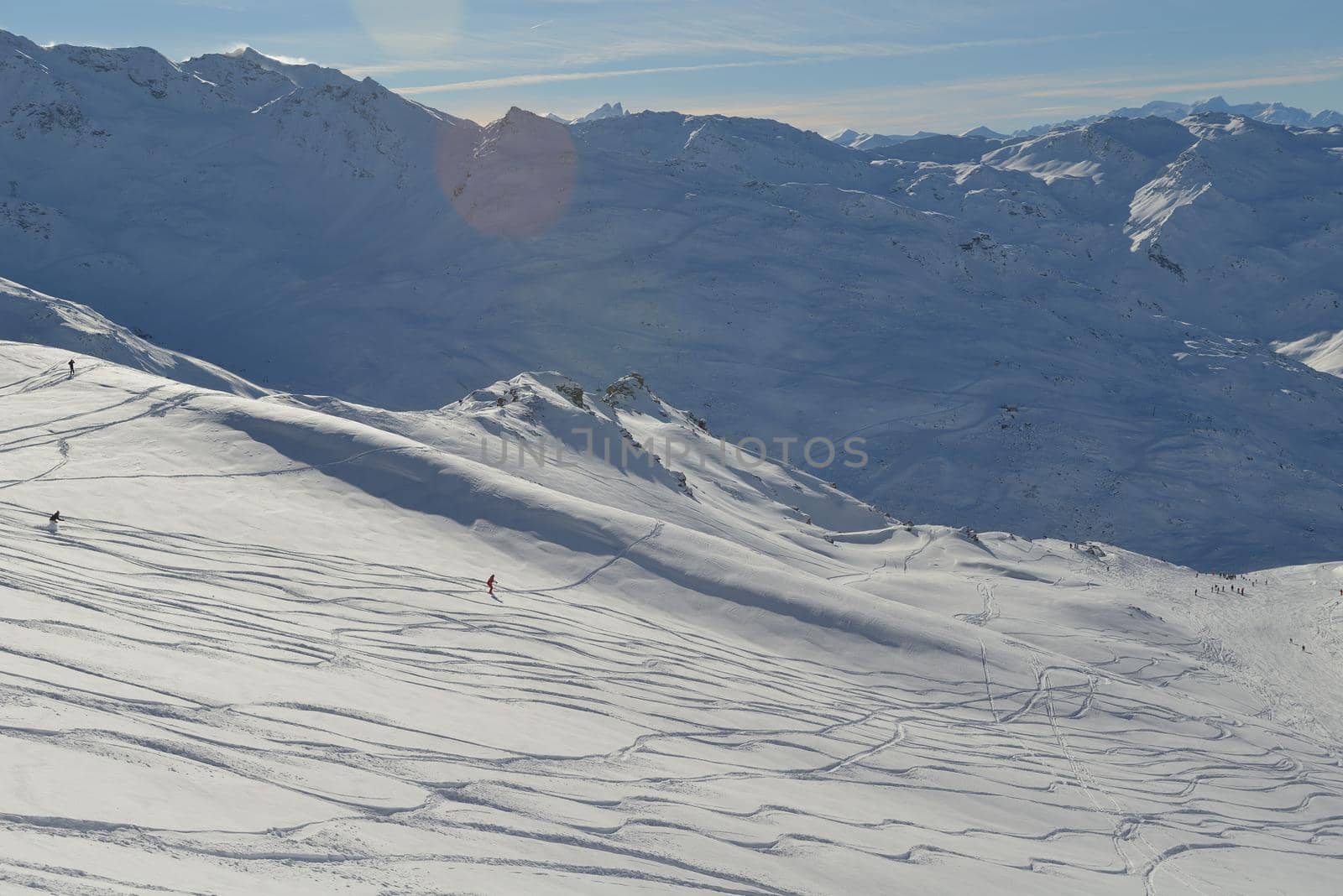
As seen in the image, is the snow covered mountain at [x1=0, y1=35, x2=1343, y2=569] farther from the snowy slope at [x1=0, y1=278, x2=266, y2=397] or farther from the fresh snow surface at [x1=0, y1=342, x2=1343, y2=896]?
the fresh snow surface at [x1=0, y1=342, x2=1343, y2=896]

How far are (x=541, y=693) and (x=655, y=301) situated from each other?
57579mm

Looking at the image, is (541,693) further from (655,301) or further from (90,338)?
(655,301)

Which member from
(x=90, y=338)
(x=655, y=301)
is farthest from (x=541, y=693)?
(x=655, y=301)

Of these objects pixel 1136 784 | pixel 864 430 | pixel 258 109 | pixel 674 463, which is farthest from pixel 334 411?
pixel 258 109

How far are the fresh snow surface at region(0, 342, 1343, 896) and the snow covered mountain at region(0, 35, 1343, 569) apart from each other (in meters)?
26.8

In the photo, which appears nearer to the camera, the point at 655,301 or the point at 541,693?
the point at 541,693

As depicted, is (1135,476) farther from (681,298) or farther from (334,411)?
(334,411)

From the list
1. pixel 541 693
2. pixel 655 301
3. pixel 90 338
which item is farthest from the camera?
pixel 655 301

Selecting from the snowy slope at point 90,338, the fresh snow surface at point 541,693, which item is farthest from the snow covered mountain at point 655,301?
the fresh snow surface at point 541,693

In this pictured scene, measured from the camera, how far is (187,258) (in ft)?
240

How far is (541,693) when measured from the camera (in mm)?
12734

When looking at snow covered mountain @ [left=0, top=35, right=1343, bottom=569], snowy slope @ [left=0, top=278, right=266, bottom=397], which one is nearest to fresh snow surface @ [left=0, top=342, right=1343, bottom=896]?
snowy slope @ [left=0, top=278, right=266, bottom=397]

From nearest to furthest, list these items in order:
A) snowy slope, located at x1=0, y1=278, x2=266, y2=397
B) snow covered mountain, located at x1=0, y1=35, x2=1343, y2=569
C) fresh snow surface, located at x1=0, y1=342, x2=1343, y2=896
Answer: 1. fresh snow surface, located at x1=0, y1=342, x2=1343, y2=896
2. snowy slope, located at x1=0, y1=278, x2=266, y2=397
3. snow covered mountain, located at x1=0, y1=35, x2=1343, y2=569

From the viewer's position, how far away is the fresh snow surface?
300 inches
